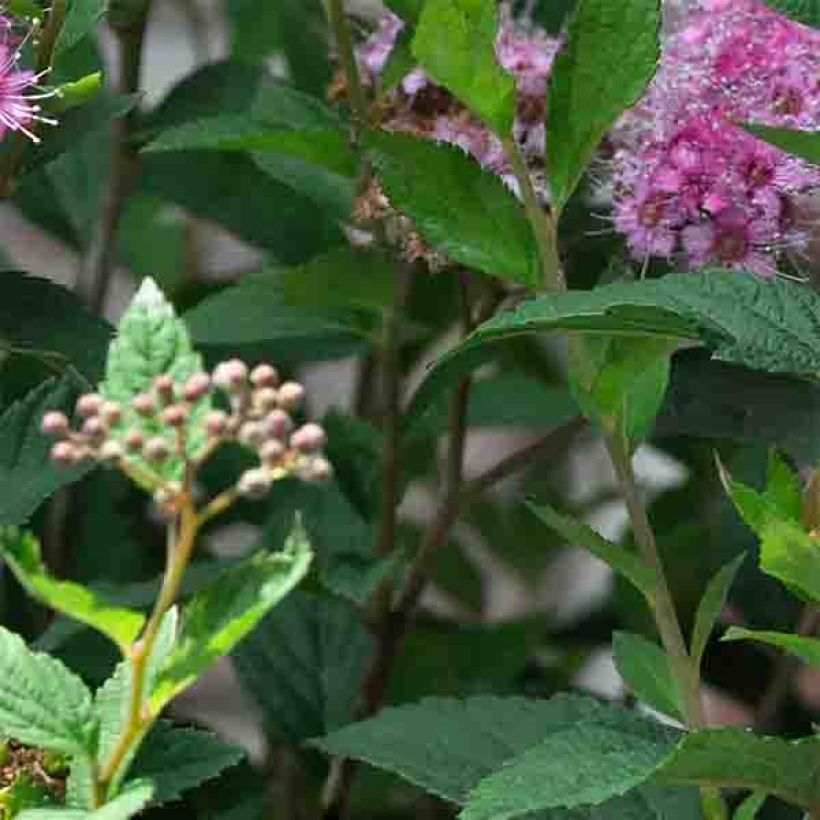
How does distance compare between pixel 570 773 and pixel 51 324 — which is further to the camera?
pixel 51 324

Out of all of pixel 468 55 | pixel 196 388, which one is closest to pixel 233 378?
pixel 196 388

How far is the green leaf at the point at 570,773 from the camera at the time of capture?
0.66 meters

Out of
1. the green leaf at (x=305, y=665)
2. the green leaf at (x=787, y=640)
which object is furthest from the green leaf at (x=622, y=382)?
the green leaf at (x=305, y=665)

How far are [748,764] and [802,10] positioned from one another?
27 cm

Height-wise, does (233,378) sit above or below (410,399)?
above

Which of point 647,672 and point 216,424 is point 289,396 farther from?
point 647,672

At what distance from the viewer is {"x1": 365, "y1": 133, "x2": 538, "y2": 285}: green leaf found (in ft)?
2.55

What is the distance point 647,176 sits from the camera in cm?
88

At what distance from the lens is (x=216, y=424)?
1.85 ft

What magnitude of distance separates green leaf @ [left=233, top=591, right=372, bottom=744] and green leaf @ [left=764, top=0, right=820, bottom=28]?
466 millimetres

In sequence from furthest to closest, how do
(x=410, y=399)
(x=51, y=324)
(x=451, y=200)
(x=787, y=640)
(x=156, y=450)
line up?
(x=410, y=399)
(x=51, y=324)
(x=451, y=200)
(x=787, y=640)
(x=156, y=450)

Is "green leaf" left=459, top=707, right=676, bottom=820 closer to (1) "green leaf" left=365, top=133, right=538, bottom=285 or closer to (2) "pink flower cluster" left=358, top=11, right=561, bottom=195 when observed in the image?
(1) "green leaf" left=365, top=133, right=538, bottom=285

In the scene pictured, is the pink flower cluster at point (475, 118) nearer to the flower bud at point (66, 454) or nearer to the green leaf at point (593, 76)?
the green leaf at point (593, 76)

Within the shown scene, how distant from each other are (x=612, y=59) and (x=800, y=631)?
0.95ft
